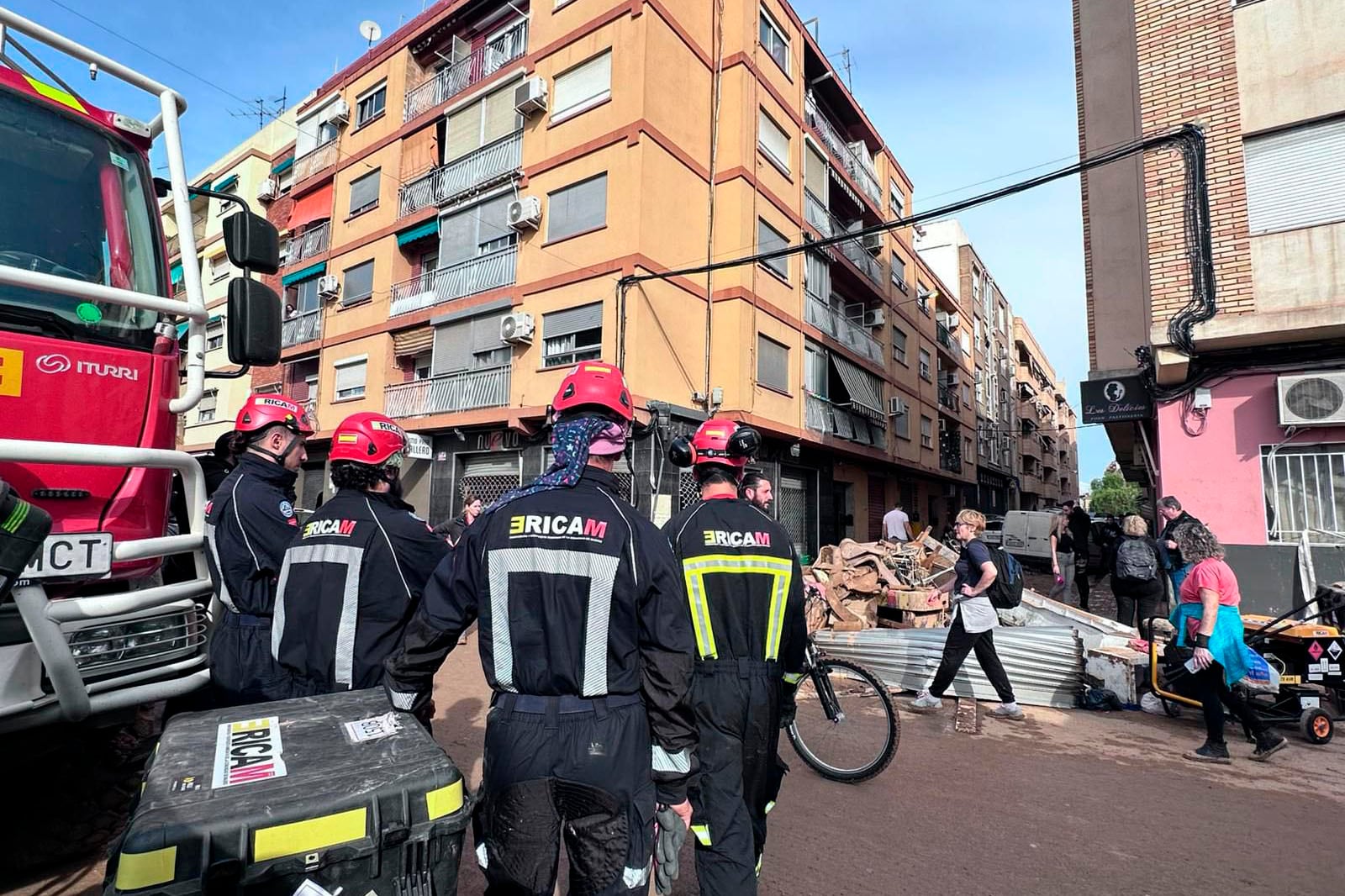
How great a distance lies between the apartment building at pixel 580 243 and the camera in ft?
49.0

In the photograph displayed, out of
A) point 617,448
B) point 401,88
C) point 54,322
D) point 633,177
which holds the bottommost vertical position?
point 617,448

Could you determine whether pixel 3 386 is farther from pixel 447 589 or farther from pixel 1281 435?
pixel 1281 435

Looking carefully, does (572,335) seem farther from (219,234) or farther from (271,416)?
(219,234)

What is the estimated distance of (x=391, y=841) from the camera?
→ 163 centimetres

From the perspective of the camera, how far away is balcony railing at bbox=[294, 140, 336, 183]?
2192 cm

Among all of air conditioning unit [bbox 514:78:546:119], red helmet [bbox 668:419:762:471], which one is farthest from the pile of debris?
air conditioning unit [bbox 514:78:546:119]

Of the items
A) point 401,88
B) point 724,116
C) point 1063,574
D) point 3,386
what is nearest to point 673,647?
point 3,386

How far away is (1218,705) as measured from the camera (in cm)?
499

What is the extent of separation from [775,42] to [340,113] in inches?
522

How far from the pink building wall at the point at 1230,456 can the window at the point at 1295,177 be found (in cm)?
196

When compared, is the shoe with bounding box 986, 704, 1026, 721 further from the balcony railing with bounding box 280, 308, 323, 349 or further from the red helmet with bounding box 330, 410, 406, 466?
the balcony railing with bounding box 280, 308, 323, 349

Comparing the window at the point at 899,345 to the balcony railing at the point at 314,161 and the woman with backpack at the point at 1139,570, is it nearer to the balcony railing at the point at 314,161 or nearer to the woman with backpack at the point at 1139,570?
the woman with backpack at the point at 1139,570

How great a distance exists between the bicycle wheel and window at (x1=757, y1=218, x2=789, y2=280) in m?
13.8

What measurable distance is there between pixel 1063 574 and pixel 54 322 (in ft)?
52.7
